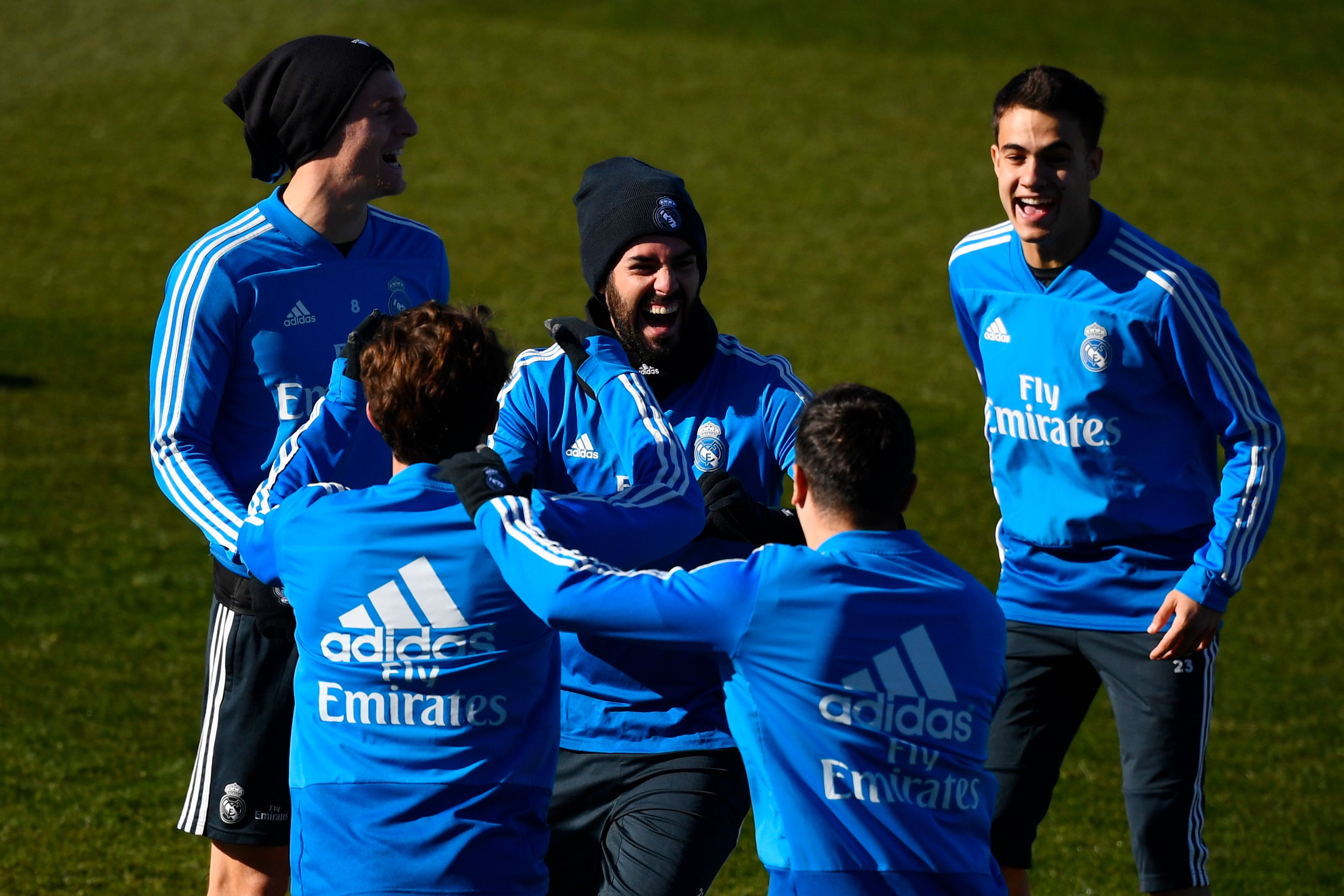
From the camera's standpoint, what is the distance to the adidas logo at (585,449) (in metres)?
3.93

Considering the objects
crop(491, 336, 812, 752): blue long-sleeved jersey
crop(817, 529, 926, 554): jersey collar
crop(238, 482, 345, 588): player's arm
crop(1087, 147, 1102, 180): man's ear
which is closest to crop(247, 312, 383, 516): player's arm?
crop(238, 482, 345, 588): player's arm

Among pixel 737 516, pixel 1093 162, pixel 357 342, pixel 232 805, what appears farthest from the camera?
pixel 1093 162

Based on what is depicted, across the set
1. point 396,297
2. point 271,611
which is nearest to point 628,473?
point 271,611

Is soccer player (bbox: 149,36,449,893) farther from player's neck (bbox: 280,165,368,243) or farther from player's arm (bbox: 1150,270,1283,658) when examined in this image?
player's arm (bbox: 1150,270,1283,658)

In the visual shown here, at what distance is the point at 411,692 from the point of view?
3096 mm

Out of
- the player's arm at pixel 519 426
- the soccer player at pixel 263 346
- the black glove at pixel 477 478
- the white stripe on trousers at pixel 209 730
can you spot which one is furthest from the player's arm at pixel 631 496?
the white stripe on trousers at pixel 209 730

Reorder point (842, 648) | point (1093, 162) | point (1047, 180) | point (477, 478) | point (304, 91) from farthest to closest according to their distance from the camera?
point (1093, 162) → point (1047, 180) → point (304, 91) → point (477, 478) → point (842, 648)

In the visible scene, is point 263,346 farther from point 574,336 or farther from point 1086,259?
point 1086,259

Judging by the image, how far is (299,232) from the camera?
440cm

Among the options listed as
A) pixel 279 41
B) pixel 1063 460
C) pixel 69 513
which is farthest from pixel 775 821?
pixel 279 41

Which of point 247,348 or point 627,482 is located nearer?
point 627,482

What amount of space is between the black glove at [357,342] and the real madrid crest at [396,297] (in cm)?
79

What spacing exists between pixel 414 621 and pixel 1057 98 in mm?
2684

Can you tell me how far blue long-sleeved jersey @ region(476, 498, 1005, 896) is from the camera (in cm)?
292
